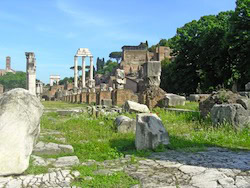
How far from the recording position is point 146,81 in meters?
14.1

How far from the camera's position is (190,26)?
29.6 m

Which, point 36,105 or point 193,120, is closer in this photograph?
point 36,105

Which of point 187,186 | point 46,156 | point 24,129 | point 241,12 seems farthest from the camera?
point 241,12

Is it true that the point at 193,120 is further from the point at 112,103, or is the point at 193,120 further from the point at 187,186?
the point at 112,103

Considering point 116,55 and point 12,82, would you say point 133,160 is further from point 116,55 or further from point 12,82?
point 116,55

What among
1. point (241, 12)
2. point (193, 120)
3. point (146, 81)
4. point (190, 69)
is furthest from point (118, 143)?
point (190, 69)

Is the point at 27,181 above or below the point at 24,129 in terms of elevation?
below

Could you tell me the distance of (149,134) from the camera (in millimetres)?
5672

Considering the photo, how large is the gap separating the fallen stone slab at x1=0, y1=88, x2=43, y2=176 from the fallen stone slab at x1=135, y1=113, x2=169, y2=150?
7.01 feet

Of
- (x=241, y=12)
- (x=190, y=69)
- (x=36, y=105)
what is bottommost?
(x=36, y=105)

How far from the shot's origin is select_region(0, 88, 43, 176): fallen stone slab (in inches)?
154

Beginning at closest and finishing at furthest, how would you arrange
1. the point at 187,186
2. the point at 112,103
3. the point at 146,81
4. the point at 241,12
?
1. the point at 187,186
2. the point at 146,81
3. the point at 112,103
4. the point at 241,12

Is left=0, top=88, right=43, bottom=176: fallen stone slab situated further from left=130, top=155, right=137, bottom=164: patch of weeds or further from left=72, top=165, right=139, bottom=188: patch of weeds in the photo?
left=130, top=155, right=137, bottom=164: patch of weeds

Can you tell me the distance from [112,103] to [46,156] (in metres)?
12.8
